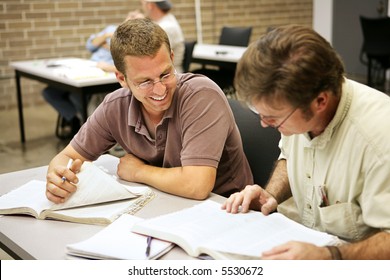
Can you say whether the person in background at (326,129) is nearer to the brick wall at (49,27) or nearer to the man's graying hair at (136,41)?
the man's graying hair at (136,41)

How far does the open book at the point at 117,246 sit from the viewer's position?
1.28 meters

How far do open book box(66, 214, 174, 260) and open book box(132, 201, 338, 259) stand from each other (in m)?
0.03

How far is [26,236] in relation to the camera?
1484 mm

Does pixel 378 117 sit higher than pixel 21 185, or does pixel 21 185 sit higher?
pixel 378 117

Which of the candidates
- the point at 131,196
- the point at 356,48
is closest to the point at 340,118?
the point at 131,196

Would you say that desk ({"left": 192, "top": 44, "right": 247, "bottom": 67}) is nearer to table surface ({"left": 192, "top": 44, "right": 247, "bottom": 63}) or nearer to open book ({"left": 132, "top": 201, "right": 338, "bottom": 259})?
table surface ({"left": 192, "top": 44, "right": 247, "bottom": 63})

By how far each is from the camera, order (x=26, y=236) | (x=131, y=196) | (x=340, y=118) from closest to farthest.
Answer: (x=340, y=118)
(x=26, y=236)
(x=131, y=196)

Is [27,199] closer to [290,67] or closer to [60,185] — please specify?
[60,185]

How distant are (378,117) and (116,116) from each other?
101 cm

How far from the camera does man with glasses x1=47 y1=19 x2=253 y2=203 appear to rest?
1.74 m

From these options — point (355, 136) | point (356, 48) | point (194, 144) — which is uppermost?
point (355, 136)

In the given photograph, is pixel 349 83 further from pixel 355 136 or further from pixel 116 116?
pixel 116 116

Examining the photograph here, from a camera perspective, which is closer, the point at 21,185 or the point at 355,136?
the point at 355,136

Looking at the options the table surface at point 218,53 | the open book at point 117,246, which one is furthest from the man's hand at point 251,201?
the table surface at point 218,53
